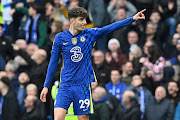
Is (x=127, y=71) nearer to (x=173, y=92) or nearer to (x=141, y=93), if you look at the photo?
(x=141, y=93)

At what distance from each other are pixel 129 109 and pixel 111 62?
6.54 feet

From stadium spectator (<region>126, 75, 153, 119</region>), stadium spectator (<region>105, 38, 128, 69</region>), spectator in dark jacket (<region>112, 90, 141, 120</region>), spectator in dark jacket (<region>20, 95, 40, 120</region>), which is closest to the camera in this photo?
spectator in dark jacket (<region>112, 90, 141, 120</region>)

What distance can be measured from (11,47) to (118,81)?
3.43 metres

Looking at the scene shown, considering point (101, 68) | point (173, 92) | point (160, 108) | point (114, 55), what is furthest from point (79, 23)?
point (114, 55)

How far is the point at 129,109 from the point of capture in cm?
1162

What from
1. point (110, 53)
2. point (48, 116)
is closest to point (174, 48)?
point (110, 53)

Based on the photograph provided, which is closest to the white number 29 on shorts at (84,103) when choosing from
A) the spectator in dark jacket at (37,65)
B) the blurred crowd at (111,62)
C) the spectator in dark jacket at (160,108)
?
the blurred crowd at (111,62)

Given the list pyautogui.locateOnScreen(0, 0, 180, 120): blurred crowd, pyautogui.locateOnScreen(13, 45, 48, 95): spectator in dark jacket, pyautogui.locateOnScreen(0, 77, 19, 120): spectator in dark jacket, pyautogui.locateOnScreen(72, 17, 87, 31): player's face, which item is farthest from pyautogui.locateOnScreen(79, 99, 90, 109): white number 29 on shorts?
pyautogui.locateOnScreen(0, 77, 19, 120): spectator in dark jacket

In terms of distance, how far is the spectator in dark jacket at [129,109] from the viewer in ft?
37.9

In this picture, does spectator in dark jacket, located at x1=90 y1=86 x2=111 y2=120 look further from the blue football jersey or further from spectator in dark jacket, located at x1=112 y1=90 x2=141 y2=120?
the blue football jersey

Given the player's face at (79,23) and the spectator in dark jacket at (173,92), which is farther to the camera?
the spectator in dark jacket at (173,92)

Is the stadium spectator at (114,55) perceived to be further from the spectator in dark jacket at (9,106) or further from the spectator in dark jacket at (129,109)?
the spectator in dark jacket at (9,106)

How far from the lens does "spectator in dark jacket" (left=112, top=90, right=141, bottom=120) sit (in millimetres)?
11555

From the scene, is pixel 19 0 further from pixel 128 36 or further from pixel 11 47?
pixel 128 36
